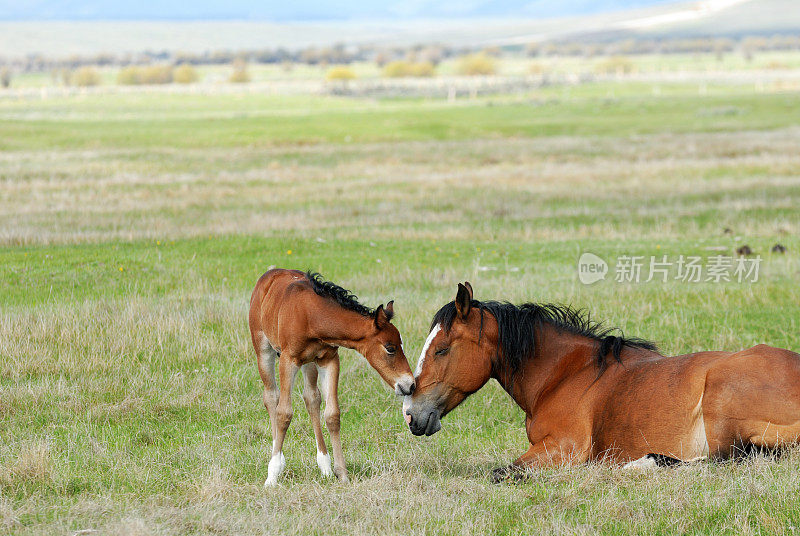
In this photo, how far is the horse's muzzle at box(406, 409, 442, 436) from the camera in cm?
716

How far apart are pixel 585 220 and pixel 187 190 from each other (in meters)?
14.2

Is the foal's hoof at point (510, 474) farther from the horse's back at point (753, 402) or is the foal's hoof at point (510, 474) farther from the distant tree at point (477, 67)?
the distant tree at point (477, 67)

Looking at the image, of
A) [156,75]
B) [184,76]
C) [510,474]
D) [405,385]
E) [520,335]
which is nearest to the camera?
[405,385]

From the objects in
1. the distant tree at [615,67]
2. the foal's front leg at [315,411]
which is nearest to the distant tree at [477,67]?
the distant tree at [615,67]

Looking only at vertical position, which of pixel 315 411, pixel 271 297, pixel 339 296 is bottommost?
pixel 315 411

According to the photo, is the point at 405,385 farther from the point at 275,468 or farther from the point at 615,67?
the point at 615,67

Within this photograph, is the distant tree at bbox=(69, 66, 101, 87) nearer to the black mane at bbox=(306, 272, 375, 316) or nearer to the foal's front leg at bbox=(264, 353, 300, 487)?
the foal's front leg at bbox=(264, 353, 300, 487)

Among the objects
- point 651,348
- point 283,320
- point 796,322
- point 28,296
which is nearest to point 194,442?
point 283,320

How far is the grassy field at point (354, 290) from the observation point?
251 inches

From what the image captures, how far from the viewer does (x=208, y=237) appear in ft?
70.5

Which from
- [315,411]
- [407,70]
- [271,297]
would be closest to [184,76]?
[407,70]

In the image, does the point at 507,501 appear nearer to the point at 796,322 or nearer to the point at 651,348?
the point at 651,348

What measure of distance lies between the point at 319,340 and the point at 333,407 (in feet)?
2.01

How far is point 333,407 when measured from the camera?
737 centimetres
